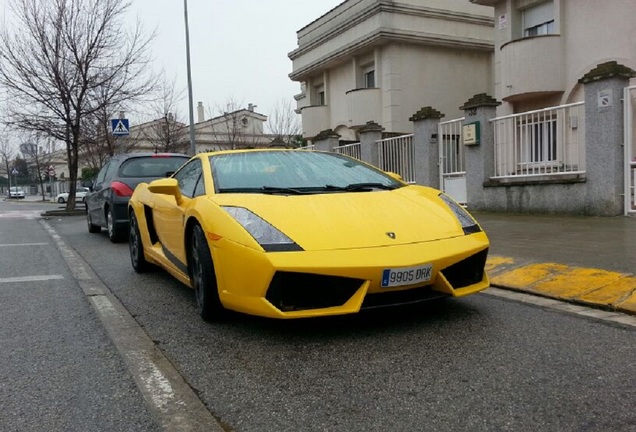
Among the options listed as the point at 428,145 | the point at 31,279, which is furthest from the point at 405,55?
the point at 31,279

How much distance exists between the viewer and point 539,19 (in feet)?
46.3

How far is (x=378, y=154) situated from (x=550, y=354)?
11.1 m

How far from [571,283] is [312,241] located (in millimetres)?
2622

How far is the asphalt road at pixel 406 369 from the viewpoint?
2.43 m

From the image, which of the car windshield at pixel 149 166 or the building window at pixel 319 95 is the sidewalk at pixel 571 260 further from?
the building window at pixel 319 95

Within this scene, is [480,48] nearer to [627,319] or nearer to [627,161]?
[627,161]

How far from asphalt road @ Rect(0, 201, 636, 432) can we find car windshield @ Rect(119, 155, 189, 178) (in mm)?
5268

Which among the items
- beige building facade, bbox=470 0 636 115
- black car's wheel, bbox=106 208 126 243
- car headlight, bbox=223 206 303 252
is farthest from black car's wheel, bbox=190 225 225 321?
beige building facade, bbox=470 0 636 115

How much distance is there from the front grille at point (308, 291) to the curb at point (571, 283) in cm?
212

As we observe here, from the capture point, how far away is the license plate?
10.8 feet

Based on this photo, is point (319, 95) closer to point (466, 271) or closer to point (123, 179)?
point (123, 179)

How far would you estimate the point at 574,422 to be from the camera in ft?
7.65

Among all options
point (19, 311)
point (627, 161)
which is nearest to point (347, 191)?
point (19, 311)

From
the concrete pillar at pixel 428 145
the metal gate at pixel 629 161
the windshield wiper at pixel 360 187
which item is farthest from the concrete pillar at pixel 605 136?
the windshield wiper at pixel 360 187
